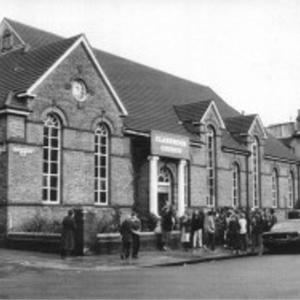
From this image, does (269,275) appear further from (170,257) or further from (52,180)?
(52,180)

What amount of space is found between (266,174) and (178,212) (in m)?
12.4

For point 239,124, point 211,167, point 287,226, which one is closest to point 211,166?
point 211,167

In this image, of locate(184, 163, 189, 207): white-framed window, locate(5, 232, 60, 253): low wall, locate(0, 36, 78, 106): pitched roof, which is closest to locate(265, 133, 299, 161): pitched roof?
locate(184, 163, 189, 207): white-framed window

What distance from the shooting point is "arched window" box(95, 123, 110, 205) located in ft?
91.8

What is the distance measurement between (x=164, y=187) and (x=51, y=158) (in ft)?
28.0

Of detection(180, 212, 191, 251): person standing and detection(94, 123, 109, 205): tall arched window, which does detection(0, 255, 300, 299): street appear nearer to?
detection(180, 212, 191, 251): person standing

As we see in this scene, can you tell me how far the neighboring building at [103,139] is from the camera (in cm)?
2441

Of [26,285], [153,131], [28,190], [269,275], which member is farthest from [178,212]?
[26,285]

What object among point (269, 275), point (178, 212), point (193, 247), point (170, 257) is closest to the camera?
point (269, 275)

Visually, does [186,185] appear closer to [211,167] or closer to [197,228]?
[211,167]

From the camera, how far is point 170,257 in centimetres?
2103

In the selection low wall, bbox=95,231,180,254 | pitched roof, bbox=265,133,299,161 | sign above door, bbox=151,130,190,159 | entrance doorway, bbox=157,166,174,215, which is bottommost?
low wall, bbox=95,231,180,254

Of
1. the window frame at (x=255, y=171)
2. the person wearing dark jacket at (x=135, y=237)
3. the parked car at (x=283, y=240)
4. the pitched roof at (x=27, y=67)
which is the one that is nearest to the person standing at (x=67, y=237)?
the person wearing dark jacket at (x=135, y=237)

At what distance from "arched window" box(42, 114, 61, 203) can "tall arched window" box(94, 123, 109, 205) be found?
95.6 inches
